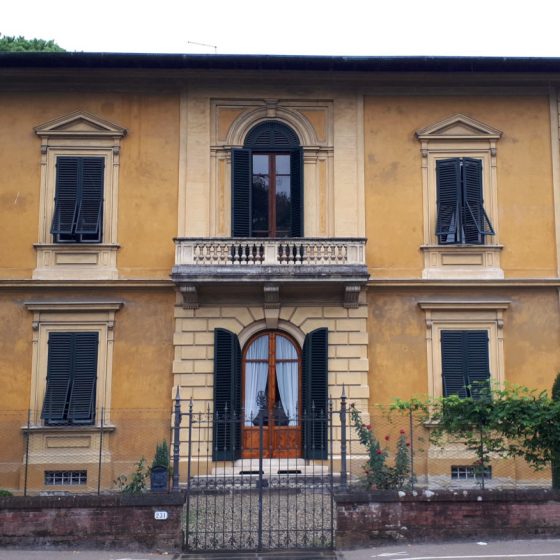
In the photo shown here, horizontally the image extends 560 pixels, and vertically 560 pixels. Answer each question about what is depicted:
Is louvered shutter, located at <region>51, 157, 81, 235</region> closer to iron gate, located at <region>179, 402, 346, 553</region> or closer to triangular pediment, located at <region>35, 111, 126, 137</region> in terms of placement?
triangular pediment, located at <region>35, 111, 126, 137</region>

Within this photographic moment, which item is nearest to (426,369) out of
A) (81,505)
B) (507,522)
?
(507,522)

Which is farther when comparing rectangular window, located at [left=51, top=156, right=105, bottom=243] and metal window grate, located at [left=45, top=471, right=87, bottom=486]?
rectangular window, located at [left=51, top=156, right=105, bottom=243]

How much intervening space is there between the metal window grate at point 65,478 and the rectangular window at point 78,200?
5.43 meters

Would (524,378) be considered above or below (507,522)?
above

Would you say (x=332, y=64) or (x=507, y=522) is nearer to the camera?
(x=507, y=522)

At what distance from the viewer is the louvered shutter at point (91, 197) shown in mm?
18359

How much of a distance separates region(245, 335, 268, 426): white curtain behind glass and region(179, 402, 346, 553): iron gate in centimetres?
63

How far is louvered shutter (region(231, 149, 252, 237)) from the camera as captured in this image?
61.0 ft

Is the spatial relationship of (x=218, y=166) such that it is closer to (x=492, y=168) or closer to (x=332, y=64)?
(x=332, y=64)

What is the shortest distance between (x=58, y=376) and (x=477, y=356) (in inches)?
390

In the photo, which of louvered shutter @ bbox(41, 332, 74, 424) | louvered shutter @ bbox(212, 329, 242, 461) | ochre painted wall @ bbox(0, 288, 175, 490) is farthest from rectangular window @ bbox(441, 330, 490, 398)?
louvered shutter @ bbox(41, 332, 74, 424)

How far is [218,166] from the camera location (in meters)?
18.9

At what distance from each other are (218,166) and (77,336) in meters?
5.32

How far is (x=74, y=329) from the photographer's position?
18219mm
